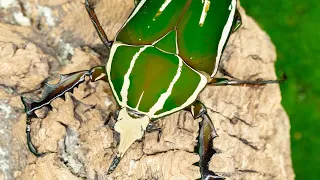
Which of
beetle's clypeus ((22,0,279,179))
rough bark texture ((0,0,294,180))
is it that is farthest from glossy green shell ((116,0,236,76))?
rough bark texture ((0,0,294,180))

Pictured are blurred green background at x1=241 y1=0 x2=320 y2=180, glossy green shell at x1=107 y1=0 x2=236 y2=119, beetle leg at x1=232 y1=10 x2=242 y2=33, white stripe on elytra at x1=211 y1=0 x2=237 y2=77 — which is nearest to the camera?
glossy green shell at x1=107 y1=0 x2=236 y2=119

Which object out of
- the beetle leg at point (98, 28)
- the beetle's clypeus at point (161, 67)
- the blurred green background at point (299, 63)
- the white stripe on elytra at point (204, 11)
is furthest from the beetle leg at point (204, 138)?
the blurred green background at point (299, 63)

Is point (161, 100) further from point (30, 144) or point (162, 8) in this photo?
point (30, 144)

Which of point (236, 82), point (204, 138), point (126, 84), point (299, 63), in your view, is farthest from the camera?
point (299, 63)

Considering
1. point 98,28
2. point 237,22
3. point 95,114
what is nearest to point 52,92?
point 95,114

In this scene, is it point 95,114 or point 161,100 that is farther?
point 95,114

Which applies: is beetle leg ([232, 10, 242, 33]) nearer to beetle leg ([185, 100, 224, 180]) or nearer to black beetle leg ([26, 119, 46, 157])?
beetle leg ([185, 100, 224, 180])
